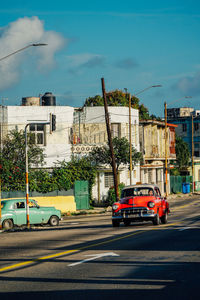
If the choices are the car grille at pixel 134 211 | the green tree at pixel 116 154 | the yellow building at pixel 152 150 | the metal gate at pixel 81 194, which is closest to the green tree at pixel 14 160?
the metal gate at pixel 81 194

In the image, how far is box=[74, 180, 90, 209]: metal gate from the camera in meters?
45.9

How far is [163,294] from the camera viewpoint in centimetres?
964

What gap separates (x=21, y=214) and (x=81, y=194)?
16.8m

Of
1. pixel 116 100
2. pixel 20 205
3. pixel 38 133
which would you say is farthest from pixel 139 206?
pixel 116 100

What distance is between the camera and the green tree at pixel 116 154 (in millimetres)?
50312

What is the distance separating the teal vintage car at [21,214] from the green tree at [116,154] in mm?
19263

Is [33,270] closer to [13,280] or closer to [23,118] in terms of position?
[13,280]

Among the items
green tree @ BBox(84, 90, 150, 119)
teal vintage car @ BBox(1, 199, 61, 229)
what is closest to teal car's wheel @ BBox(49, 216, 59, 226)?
teal vintage car @ BBox(1, 199, 61, 229)

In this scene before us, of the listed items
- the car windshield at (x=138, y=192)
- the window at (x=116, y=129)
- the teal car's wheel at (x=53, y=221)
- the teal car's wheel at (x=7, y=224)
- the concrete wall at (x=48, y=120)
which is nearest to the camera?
the car windshield at (x=138, y=192)

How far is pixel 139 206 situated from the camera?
25.4 m

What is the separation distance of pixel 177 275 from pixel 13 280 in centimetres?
318

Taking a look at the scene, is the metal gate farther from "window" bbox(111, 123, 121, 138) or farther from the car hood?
the car hood

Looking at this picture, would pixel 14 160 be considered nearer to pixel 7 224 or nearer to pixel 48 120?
pixel 48 120

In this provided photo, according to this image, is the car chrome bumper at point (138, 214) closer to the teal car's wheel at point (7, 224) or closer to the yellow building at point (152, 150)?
the teal car's wheel at point (7, 224)
